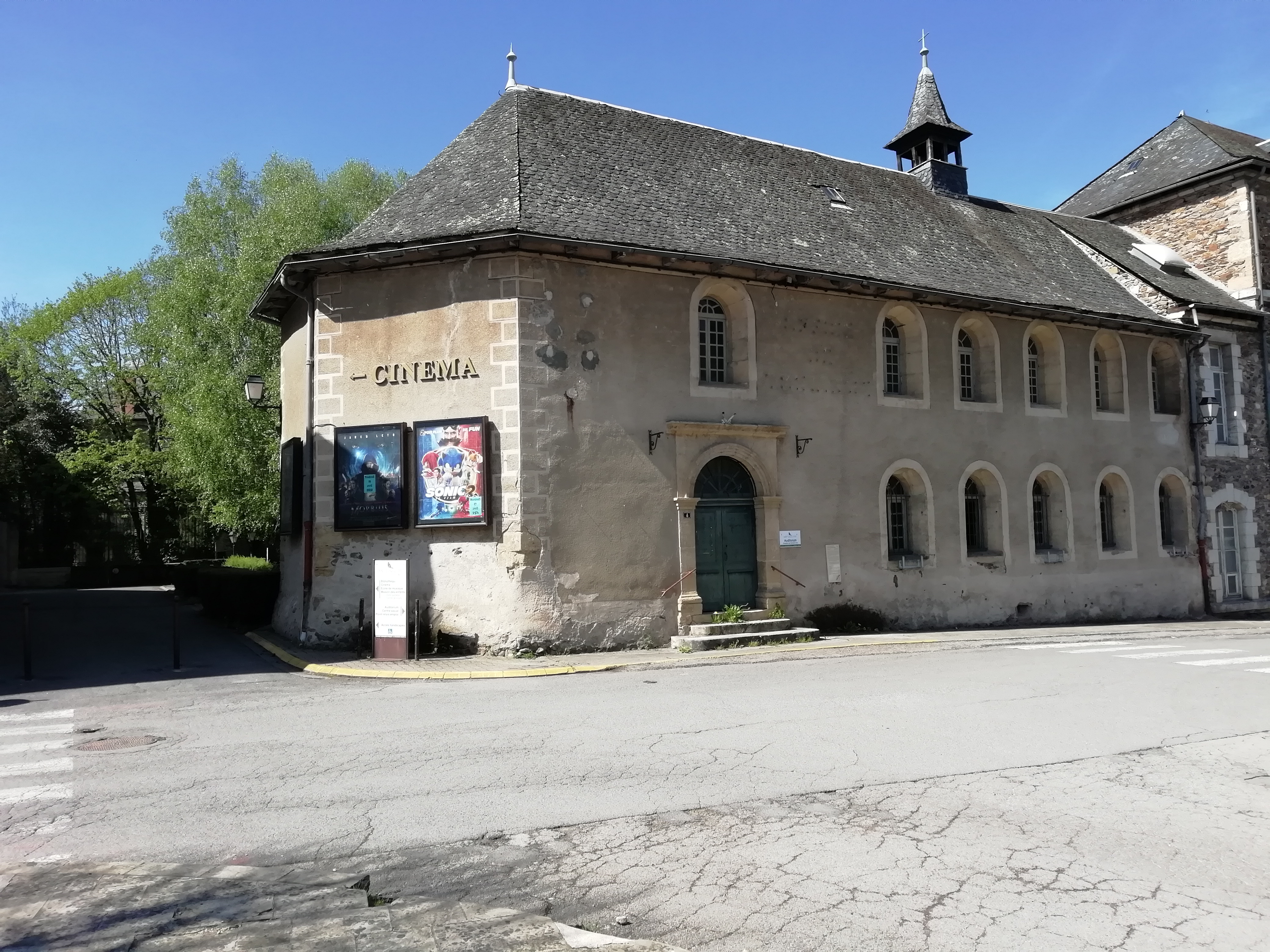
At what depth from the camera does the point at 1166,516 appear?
2150 centimetres

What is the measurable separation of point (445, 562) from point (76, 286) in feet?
101

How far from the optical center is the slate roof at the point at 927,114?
23031mm

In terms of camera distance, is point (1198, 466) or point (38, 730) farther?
point (1198, 466)

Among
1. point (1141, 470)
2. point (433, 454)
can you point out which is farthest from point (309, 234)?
point (1141, 470)

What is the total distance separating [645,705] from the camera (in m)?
9.24

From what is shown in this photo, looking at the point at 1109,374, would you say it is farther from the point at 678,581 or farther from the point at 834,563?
the point at 678,581

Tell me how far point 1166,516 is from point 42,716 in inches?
870

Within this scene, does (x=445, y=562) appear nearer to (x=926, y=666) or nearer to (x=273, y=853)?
(x=926, y=666)

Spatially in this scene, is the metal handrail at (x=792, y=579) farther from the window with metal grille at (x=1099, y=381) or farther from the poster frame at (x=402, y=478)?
the window with metal grille at (x=1099, y=381)

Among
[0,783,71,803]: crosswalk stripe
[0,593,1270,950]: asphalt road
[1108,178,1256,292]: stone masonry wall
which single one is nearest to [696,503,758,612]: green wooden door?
[0,593,1270,950]: asphalt road

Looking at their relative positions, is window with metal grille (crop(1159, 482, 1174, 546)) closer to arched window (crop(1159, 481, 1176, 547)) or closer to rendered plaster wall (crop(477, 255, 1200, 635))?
arched window (crop(1159, 481, 1176, 547))

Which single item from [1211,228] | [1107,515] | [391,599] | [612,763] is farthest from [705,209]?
[1211,228]

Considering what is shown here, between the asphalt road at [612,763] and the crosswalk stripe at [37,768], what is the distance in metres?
0.04

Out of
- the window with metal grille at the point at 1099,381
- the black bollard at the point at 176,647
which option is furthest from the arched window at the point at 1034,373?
the black bollard at the point at 176,647
